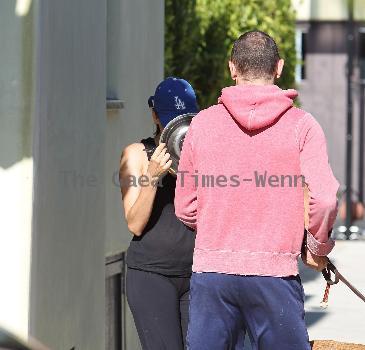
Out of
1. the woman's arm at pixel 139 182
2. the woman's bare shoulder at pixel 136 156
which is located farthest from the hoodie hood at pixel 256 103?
the woman's bare shoulder at pixel 136 156

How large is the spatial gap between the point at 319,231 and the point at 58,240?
223 centimetres

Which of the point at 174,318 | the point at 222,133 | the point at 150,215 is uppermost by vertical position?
the point at 222,133

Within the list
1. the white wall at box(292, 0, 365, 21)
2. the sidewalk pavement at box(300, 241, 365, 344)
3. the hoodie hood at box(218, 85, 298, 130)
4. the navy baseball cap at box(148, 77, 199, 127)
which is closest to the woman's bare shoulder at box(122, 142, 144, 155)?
the navy baseball cap at box(148, 77, 199, 127)

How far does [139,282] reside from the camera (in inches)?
223

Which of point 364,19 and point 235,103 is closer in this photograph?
point 235,103

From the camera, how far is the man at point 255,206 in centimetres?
450

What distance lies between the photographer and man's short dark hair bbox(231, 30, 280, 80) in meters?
4.61

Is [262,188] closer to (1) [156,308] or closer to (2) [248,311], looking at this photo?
(2) [248,311]

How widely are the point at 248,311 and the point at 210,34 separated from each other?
10980 mm

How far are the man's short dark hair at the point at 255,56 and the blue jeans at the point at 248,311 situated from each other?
0.72 meters

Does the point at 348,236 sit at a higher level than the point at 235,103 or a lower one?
lower

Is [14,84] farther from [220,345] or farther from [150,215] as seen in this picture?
[220,345]

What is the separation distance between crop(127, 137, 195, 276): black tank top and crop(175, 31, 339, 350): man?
1.03 m

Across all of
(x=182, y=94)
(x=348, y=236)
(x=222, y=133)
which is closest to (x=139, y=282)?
(x=182, y=94)
